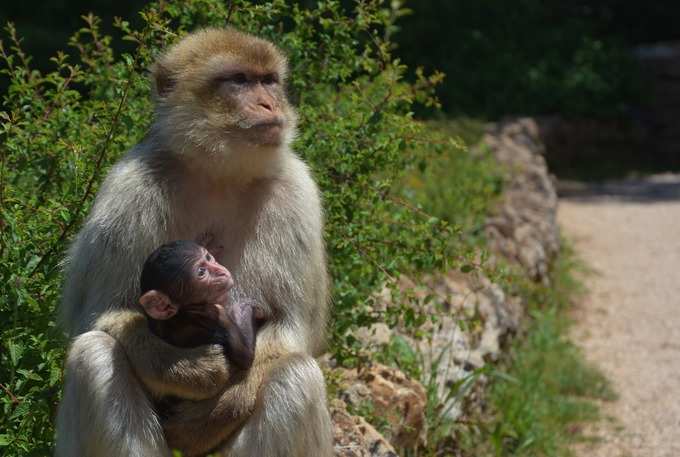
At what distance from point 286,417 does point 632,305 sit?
567 cm

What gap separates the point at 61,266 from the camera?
13.4 feet

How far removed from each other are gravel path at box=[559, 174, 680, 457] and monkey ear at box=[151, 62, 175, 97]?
3.22 m

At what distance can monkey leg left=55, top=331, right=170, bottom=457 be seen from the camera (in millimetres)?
3219

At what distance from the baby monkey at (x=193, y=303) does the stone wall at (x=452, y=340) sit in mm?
830

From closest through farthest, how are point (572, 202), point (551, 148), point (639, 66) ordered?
1. point (572, 202)
2. point (551, 148)
3. point (639, 66)

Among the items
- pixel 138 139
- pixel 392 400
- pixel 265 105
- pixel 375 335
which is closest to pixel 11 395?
pixel 265 105

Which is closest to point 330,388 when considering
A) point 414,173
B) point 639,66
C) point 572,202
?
point 414,173

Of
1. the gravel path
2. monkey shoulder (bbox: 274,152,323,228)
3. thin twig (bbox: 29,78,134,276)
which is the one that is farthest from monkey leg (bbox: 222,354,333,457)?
the gravel path

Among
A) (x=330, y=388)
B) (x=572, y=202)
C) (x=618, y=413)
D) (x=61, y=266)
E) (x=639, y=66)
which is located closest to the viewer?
(x=61, y=266)

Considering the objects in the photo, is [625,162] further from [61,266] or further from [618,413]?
[61,266]

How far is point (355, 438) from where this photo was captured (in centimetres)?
413

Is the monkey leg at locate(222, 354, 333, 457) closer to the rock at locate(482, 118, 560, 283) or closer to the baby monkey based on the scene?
the baby monkey

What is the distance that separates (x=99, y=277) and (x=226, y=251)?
1.49 ft

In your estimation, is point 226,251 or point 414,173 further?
point 414,173
